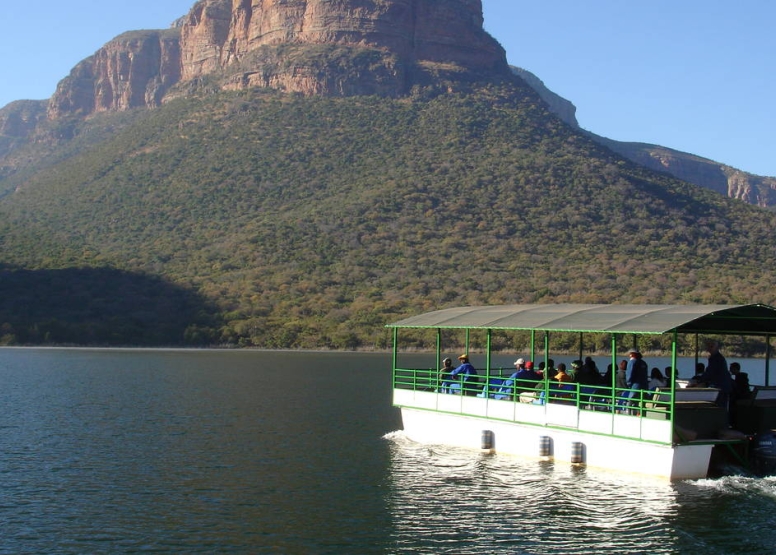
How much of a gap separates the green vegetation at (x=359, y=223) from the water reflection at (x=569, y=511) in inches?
2014

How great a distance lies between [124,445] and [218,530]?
11063 mm

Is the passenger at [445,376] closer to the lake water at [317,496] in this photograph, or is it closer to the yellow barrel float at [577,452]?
the lake water at [317,496]

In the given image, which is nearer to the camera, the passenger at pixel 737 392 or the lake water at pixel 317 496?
the lake water at pixel 317 496

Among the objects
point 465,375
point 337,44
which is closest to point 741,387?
point 465,375

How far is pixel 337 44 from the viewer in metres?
132

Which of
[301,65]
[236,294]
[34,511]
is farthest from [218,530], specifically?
[301,65]

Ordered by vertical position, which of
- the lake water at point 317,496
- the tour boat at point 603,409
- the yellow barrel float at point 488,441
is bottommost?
the lake water at point 317,496

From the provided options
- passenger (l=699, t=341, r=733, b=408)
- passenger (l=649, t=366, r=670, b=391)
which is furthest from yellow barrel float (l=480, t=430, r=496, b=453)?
passenger (l=699, t=341, r=733, b=408)

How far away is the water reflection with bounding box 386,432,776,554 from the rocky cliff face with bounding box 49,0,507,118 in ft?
342

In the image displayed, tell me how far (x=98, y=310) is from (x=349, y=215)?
2569 centimetres

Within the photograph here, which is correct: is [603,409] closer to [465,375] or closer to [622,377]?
[622,377]

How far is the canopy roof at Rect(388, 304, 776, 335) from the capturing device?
19281mm

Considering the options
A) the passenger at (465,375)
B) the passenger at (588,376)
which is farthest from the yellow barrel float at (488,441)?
the passenger at (588,376)

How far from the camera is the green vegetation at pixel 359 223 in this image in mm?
82250
